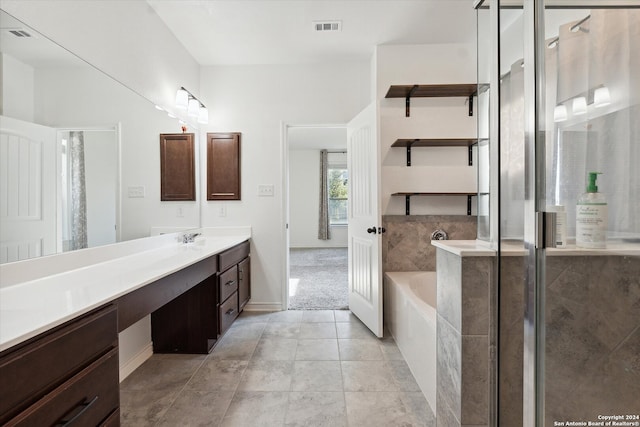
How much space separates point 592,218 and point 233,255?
2376mm

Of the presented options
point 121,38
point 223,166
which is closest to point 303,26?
point 121,38

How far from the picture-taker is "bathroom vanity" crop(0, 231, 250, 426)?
2.49 ft

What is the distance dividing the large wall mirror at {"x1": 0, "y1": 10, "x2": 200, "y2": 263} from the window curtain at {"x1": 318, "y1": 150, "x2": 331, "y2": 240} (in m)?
5.47

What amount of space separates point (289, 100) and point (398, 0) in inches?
53.2

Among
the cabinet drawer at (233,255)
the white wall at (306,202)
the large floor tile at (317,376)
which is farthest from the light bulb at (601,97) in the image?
the white wall at (306,202)

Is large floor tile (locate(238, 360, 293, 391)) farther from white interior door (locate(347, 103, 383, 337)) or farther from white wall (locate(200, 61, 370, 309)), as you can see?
white wall (locate(200, 61, 370, 309))

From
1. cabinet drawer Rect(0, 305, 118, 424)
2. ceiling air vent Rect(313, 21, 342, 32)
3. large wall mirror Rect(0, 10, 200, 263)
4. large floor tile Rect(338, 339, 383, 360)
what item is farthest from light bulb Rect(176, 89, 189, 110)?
large floor tile Rect(338, 339, 383, 360)

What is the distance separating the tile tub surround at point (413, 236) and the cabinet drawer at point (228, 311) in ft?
4.54

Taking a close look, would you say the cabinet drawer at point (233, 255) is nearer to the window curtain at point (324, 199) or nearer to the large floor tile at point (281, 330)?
the large floor tile at point (281, 330)

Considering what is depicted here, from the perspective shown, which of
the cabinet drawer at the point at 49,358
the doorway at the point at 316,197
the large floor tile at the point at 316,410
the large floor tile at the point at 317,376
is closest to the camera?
the cabinet drawer at the point at 49,358

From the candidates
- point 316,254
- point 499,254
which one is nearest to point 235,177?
point 499,254

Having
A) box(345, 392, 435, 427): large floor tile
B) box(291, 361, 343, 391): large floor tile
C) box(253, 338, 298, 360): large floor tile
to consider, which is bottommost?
box(345, 392, 435, 427): large floor tile

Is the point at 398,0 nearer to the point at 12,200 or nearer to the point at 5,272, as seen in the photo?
the point at 12,200

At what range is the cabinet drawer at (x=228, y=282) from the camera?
2.38 meters
